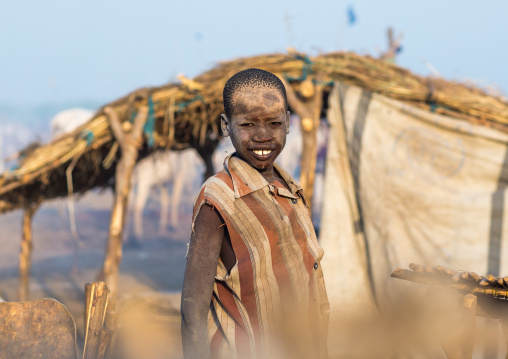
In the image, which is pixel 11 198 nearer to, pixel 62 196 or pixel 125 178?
pixel 62 196

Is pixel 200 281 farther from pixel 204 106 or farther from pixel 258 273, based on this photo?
pixel 204 106

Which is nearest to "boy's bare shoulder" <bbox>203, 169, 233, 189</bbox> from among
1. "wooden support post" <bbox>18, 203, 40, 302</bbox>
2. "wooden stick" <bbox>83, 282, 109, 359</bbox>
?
"wooden stick" <bbox>83, 282, 109, 359</bbox>

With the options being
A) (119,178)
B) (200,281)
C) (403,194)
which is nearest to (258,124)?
(200,281)

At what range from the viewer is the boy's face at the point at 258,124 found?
65.3 inches

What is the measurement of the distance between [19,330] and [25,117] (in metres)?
107

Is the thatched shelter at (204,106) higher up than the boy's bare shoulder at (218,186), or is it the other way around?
the boy's bare shoulder at (218,186)

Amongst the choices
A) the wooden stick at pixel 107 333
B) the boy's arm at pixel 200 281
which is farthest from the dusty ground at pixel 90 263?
the boy's arm at pixel 200 281

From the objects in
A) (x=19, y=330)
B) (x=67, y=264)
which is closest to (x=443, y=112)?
(x=19, y=330)

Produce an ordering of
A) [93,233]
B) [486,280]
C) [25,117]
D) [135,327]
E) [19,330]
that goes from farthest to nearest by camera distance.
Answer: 1. [25,117]
2. [93,233]
3. [135,327]
4. [19,330]
5. [486,280]

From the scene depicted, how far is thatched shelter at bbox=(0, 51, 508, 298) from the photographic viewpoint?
539 centimetres

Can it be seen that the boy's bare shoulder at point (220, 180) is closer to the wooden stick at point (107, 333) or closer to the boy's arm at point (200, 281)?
the boy's arm at point (200, 281)

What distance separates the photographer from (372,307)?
16.7 ft

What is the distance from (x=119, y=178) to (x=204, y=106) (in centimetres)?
119

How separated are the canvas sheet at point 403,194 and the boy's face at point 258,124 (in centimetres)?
371
